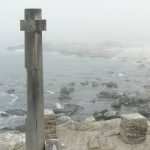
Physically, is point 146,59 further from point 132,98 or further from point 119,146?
point 119,146

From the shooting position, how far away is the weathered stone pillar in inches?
548

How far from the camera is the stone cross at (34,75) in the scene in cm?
770

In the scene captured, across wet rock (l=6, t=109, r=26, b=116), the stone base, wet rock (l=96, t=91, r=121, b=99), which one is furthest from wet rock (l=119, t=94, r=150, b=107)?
the stone base

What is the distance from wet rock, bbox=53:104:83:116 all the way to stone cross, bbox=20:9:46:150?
2408 cm

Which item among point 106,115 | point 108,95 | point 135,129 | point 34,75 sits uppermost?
point 34,75

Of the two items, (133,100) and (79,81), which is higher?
(133,100)

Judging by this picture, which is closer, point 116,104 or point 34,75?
point 34,75

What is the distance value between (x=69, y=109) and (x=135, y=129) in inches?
787

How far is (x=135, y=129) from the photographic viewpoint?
1391 centimetres

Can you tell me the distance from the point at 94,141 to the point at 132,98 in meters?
22.5

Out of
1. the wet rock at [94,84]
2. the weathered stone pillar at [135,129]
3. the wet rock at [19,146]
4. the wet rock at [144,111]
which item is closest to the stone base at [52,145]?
the wet rock at [19,146]

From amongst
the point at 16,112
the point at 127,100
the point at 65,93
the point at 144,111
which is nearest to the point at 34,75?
the point at 144,111

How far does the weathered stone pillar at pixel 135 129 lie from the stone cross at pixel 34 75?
6.34 m

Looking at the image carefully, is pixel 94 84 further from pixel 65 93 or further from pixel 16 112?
pixel 16 112
